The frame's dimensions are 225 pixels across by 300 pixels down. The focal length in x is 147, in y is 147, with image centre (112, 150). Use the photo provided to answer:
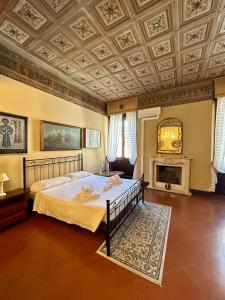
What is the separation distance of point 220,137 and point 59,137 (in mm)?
4729

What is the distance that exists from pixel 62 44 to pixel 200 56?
298 centimetres

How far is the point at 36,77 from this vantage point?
11.8ft

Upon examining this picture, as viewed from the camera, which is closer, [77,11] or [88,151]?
[77,11]

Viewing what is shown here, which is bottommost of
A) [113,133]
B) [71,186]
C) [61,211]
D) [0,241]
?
[0,241]

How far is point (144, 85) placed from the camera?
4820mm

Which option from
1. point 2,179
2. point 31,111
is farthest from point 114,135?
point 2,179

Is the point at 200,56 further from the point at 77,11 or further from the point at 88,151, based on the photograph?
the point at 88,151

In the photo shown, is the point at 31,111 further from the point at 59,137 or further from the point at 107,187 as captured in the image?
the point at 107,187

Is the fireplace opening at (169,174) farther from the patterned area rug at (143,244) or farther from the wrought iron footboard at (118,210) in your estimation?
the patterned area rug at (143,244)

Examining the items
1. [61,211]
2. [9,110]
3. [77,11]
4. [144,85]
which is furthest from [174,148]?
[9,110]

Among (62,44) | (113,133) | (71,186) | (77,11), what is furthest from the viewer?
(113,133)

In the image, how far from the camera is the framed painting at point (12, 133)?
A: 2.95 m

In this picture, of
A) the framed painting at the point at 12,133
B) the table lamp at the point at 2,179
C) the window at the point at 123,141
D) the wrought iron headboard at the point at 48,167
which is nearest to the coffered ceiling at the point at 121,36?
the framed painting at the point at 12,133

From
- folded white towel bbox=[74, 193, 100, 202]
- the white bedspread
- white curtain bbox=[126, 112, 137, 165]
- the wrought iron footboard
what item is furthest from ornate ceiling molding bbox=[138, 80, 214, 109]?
folded white towel bbox=[74, 193, 100, 202]
